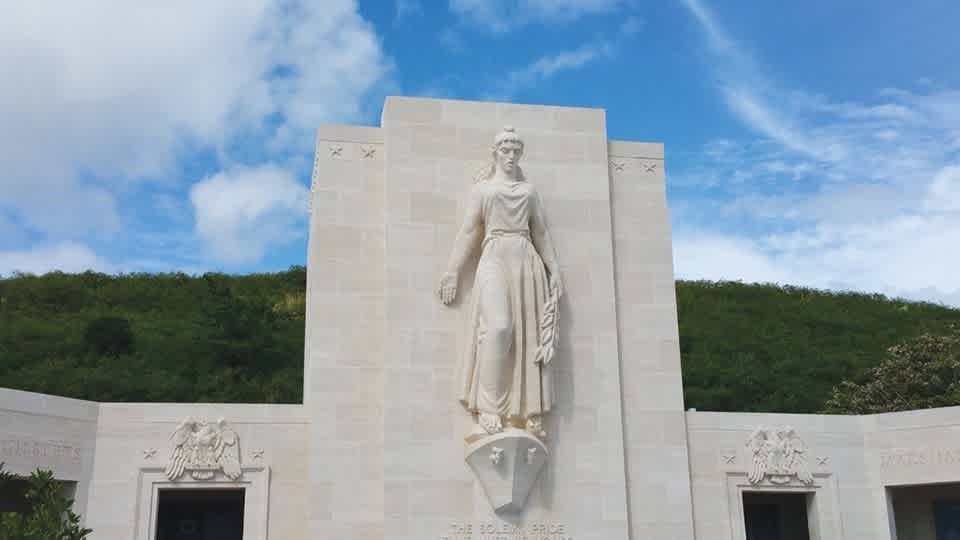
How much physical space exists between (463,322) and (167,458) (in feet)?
14.3

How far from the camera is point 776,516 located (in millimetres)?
17594

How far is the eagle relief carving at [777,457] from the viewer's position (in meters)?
15.1

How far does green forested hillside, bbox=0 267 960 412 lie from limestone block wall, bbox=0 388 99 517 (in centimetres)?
1223

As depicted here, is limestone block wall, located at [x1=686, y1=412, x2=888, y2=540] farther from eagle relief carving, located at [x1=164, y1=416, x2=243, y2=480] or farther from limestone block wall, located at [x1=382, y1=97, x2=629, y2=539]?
eagle relief carving, located at [x1=164, y1=416, x2=243, y2=480]

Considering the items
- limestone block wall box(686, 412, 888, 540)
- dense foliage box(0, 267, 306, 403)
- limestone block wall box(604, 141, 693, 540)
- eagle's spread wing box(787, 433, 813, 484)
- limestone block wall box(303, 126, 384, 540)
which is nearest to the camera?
limestone block wall box(303, 126, 384, 540)

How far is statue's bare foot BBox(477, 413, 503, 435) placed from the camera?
13133 millimetres

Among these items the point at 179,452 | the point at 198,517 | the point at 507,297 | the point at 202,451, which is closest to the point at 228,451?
the point at 202,451

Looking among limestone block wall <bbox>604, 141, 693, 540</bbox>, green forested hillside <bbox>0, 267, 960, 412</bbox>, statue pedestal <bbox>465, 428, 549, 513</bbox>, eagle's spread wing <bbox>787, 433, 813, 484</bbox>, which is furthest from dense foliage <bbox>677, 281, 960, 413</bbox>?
statue pedestal <bbox>465, 428, 549, 513</bbox>

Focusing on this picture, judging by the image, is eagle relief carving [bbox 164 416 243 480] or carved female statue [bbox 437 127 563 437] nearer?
carved female statue [bbox 437 127 563 437]

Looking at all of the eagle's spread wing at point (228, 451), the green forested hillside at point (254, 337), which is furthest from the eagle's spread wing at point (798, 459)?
the green forested hillside at point (254, 337)

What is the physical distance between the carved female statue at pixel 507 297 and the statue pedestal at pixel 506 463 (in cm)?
20

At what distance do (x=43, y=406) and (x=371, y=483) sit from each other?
14.5 ft

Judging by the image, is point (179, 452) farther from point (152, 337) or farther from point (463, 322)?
point (152, 337)

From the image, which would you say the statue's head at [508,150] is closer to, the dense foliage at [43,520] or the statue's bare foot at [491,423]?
the statue's bare foot at [491,423]
